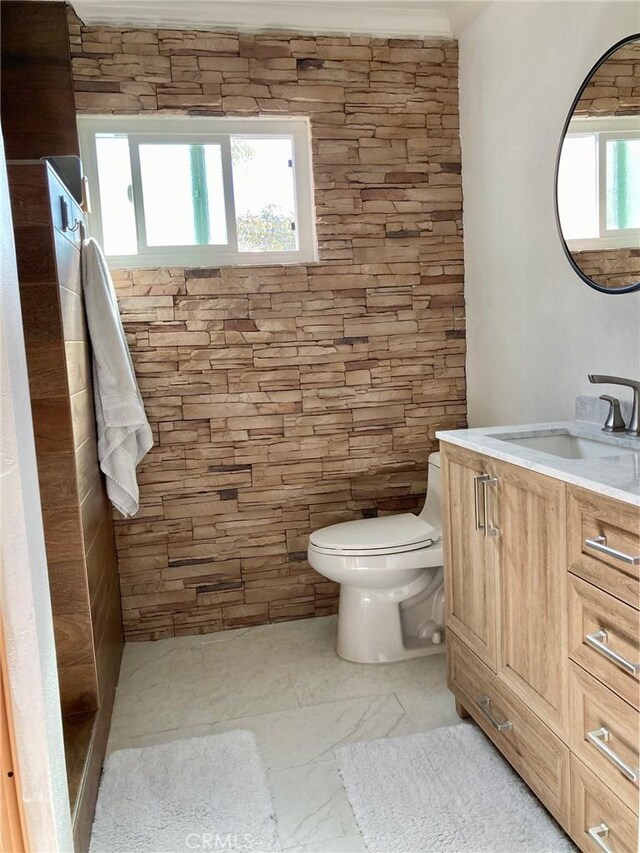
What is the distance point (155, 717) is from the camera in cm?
224

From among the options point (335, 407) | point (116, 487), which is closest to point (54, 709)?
point (116, 487)

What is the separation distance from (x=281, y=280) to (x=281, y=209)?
0.32 metres

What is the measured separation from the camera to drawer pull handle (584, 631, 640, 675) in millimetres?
1227

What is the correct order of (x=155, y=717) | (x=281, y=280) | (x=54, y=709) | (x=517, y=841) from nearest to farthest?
(x=54, y=709) → (x=517, y=841) → (x=155, y=717) → (x=281, y=280)

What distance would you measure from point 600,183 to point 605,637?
1.31m

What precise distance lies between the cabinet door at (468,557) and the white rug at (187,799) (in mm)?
727

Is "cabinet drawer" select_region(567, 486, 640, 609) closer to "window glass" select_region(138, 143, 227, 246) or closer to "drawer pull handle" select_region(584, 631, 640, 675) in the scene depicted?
"drawer pull handle" select_region(584, 631, 640, 675)

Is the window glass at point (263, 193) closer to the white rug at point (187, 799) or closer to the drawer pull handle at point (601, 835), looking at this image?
the white rug at point (187, 799)

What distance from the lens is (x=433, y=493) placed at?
2768 mm

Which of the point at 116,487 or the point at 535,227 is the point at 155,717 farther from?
the point at 535,227

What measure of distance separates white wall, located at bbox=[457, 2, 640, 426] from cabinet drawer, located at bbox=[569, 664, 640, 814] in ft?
3.08

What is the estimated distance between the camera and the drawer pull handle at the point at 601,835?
1349 millimetres

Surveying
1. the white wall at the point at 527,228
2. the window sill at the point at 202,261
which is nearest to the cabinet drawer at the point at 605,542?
the white wall at the point at 527,228
